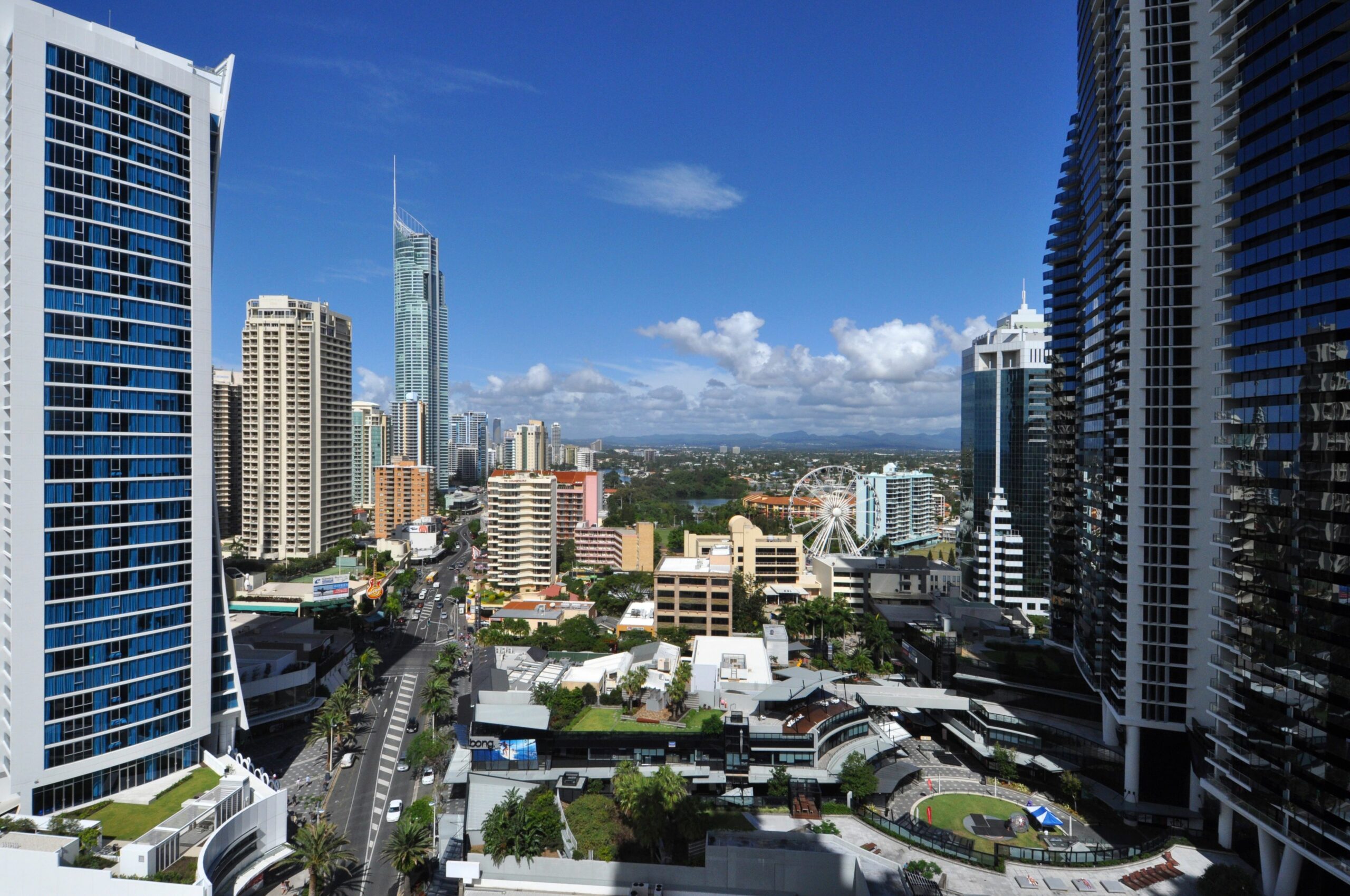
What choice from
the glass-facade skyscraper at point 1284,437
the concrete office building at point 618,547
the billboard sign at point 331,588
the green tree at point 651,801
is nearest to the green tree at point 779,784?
the green tree at point 651,801

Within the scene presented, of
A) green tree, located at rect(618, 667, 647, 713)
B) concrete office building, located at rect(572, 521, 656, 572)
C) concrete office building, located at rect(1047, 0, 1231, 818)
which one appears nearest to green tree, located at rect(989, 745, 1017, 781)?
concrete office building, located at rect(1047, 0, 1231, 818)

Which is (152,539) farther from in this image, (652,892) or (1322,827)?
(1322,827)

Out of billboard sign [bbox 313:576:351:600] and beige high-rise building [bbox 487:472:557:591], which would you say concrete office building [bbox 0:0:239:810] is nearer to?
billboard sign [bbox 313:576:351:600]

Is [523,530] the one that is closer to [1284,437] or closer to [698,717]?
[698,717]

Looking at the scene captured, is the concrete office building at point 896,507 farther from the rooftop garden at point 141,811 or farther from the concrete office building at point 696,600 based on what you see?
the rooftop garden at point 141,811

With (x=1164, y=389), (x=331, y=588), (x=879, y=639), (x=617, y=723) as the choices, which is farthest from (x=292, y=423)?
(x=1164, y=389)

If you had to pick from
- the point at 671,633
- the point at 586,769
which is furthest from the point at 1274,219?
the point at 671,633

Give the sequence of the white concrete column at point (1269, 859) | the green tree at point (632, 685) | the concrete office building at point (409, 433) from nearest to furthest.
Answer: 1. the white concrete column at point (1269, 859)
2. the green tree at point (632, 685)
3. the concrete office building at point (409, 433)
